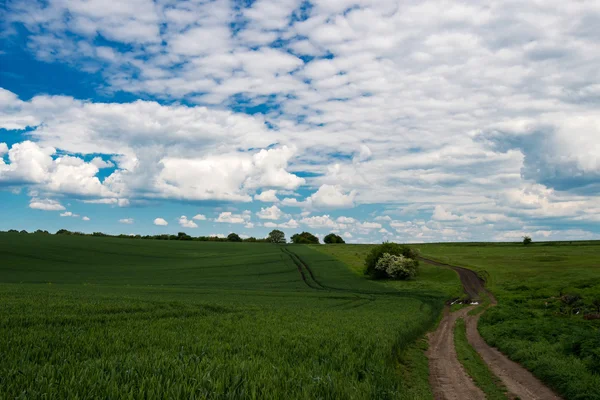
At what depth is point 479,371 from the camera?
54.0 feet

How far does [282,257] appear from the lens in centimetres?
10719

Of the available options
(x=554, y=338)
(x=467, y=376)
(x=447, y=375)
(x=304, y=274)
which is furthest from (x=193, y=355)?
(x=304, y=274)

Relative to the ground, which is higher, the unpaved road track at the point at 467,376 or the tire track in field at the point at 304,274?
the unpaved road track at the point at 467,376

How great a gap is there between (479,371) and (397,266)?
207 feet

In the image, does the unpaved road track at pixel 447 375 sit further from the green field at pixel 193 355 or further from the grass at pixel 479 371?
the green field at pixel 193 355

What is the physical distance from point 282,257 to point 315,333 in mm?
89687

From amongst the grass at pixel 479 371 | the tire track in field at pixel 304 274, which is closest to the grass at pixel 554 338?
the grass at pixel 479 371

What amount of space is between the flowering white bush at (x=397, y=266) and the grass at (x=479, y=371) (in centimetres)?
5372

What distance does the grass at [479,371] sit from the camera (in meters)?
13.6

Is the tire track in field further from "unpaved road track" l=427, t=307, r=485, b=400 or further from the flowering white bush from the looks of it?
"unpaved road track" l=427, t=307, r=485, b=400

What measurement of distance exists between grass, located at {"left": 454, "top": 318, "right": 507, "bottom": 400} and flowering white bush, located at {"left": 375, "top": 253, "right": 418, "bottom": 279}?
53.7 m

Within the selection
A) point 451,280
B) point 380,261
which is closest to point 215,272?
point 380,261

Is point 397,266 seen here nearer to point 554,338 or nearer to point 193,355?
point 554,338

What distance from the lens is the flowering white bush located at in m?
78.1
